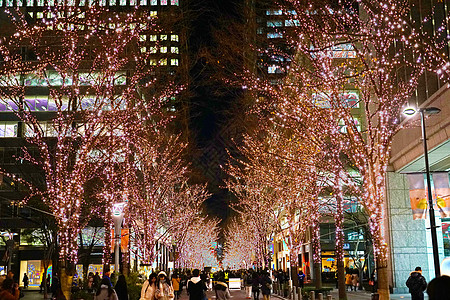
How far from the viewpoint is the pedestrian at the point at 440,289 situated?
13.4 feet

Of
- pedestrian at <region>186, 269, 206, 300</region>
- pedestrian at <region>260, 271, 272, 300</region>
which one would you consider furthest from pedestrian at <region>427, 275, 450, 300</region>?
pedestrian at <region>260, 271, 272, 300</region>

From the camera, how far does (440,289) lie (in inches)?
162

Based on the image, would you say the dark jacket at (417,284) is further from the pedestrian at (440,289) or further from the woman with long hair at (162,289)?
the pedestrian at (440,289)

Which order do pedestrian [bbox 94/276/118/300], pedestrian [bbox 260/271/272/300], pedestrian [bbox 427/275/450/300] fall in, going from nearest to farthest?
1. pedestrian [bbox 427/275/450/300]
2. pedestrian [bbox 94/276/118/300]
3. pedestrian [bbox 260/271/272/300]

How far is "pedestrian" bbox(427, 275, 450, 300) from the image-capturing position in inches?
161

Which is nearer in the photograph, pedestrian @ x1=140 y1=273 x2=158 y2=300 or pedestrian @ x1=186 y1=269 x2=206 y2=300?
pedestrian @ x1=186 y1=269 x2=206 y2=300

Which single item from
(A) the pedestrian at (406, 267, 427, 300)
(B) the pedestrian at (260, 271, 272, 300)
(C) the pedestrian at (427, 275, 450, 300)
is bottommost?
(B) the pedestrian at (260, 271, 272, 300)

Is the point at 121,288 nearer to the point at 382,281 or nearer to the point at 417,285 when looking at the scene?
the point at 382,281

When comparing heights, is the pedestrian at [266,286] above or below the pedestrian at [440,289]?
below

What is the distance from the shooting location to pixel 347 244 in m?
48.2

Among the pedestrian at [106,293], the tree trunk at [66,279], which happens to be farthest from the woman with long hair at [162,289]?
the tree trunk at [66,279]

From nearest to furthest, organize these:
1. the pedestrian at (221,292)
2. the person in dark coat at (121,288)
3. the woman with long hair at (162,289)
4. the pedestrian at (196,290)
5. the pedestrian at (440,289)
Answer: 1. the pedestrian at (440,289)
2. the pedestrian at (196,290)
3. the woman with long hair at (162,289)
4. the pedestrian at (221,292)
5. the person in dark coat at (121,288)

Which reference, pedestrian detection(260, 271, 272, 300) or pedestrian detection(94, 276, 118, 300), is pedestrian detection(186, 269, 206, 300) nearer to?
pedestrian detection(94, 276, 118, 300)

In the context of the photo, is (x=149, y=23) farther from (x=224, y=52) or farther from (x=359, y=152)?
(x=359, y=152)
